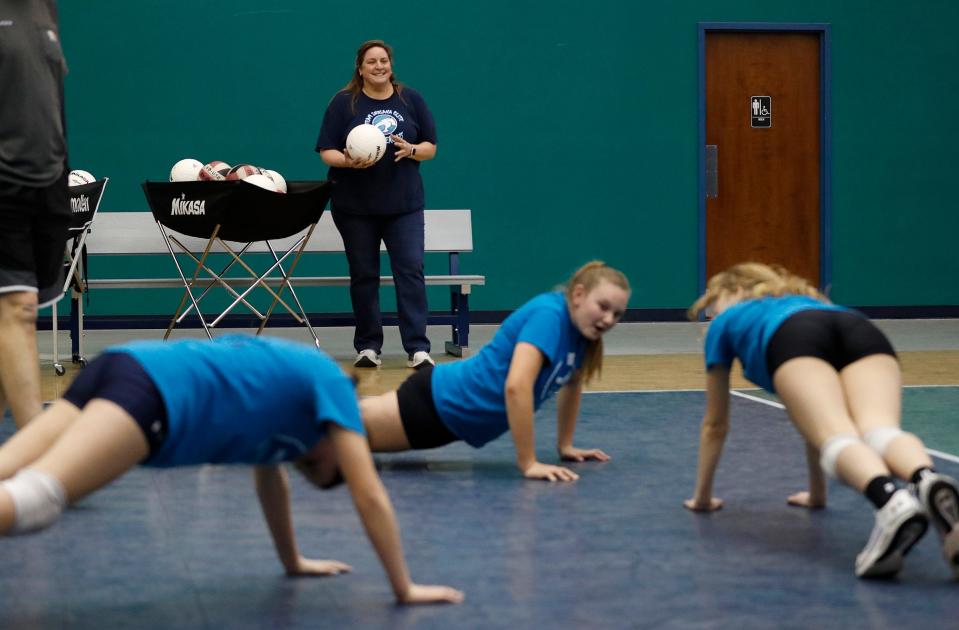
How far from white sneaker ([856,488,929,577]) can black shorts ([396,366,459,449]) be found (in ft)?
5.36

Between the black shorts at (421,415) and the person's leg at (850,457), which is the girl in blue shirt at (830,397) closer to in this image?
the person's leg at (850,457)

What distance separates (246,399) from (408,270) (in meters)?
4.94

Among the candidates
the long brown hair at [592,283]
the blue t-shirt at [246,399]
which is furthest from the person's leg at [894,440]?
the blue t-shirt at [246,399]

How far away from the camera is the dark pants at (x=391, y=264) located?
739cm

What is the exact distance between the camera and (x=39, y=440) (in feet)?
8.36

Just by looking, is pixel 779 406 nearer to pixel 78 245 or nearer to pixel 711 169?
pixel 78 245

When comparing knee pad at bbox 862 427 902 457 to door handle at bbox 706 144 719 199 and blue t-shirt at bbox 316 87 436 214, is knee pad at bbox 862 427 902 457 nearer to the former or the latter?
blue t-shirt at bbox 316 87 436 214

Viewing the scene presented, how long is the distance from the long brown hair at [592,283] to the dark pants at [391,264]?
337 centimetres

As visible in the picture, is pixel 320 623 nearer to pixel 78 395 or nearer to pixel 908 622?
pixel 78 395

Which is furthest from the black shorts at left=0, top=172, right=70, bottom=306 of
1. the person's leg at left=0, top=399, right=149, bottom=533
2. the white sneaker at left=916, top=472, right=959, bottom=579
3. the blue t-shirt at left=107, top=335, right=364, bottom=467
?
the white sneaker at left=916, top=472, right=959, bottom=579

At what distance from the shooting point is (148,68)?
995 cm

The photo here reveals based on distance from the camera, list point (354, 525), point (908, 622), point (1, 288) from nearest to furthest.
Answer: point (908, 622) → point (354, 525) → point (1, 288)

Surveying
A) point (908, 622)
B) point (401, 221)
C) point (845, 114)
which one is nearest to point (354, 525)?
point (908, 622)

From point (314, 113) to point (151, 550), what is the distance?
7.36 m
